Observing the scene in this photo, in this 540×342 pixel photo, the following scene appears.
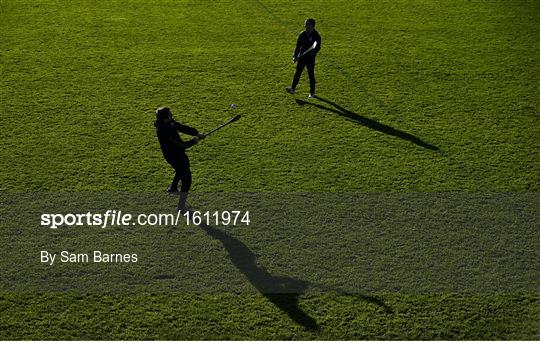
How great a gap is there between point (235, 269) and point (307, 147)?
3786 mm

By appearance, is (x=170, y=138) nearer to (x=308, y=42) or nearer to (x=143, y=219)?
(x=143, y=219)

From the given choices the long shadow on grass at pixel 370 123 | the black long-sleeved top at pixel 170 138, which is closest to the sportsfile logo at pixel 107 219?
the black long-sleeved top at pixel 170 138

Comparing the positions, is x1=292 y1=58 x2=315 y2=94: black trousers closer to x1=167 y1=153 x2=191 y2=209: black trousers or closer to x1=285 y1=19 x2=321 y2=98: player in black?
x1=285 y1=19 x2=321 y2=98: player in black

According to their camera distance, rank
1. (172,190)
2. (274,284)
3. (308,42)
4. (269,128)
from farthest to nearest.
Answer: (308,42) → (269,128) → (172,190) → (274,284)

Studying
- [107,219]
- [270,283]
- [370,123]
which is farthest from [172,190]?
[370,123]

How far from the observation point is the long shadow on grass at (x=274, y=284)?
860 cm

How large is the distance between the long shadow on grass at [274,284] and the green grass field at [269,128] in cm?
4

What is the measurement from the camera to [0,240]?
994 cm

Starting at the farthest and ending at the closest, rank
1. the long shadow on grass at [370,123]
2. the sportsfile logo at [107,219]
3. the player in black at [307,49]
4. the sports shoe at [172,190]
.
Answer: the player in black at [307,49]
the long shadow on grass at [370,123]
the sports shoe at [172,190]
the sportsfile logo at [107,219]

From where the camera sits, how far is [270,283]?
30.0ft

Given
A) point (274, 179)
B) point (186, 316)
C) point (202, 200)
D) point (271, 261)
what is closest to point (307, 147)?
point (274, 179)

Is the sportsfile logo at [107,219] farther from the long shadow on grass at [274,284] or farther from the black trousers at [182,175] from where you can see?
the long shadow on grass at [274,284]

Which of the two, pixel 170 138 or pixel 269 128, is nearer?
pixel 170 138

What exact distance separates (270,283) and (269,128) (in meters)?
4.66
